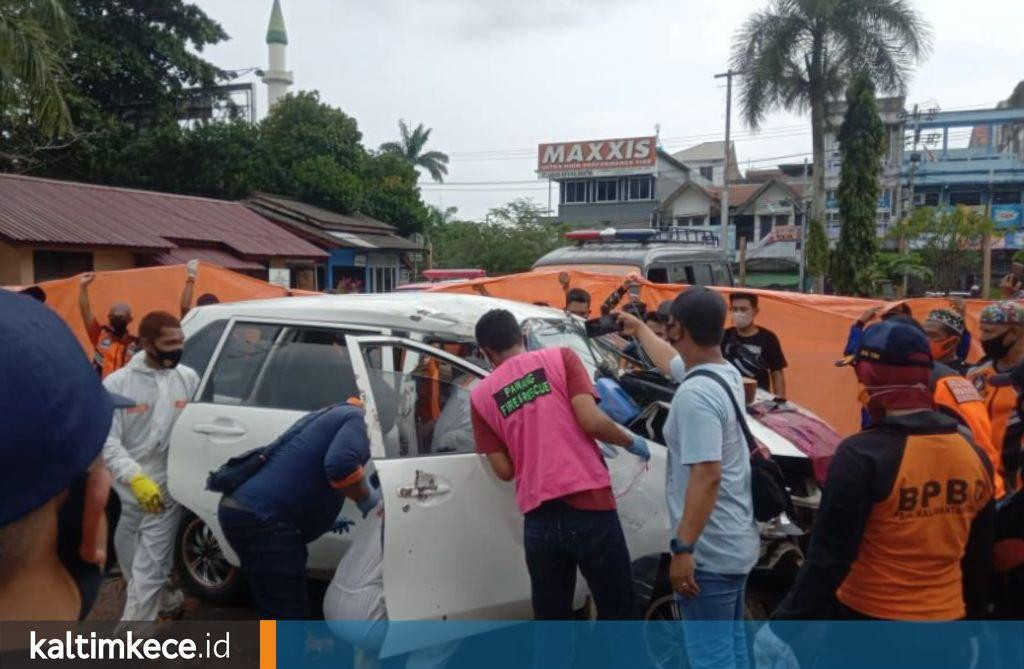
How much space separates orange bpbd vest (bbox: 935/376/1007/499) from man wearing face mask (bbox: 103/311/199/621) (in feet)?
12.5

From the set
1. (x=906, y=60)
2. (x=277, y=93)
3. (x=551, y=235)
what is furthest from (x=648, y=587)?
(x=277, y=93)

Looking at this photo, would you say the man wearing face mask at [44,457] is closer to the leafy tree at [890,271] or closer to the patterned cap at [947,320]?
the patterned cap at [947,320]

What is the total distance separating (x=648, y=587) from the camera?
3934mm

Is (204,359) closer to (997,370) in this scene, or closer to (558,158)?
(997,370)

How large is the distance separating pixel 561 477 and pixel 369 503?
3.08 ft

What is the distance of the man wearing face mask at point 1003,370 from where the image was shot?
365cm

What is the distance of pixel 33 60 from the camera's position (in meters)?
11.1

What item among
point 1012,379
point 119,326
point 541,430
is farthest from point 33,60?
point 1012,379

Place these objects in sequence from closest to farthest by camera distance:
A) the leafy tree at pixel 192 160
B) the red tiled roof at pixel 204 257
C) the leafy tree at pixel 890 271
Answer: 1. the red tiled roof at pixel 204 257
2. the leafy tree at pixel 890 271
3. the leafy tree at pixel 192 160

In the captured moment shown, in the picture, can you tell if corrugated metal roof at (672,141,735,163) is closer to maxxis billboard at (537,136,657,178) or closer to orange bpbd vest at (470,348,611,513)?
maxxis billboard at (537,136,657,178)

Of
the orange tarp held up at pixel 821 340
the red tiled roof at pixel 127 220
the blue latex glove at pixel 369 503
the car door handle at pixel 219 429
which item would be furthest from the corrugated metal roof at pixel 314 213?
the blue latex glove at pixel 369 503

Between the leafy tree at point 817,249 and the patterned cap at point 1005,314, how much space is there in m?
23.9

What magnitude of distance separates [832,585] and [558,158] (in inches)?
2100

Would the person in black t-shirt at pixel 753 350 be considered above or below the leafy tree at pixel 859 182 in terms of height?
below
